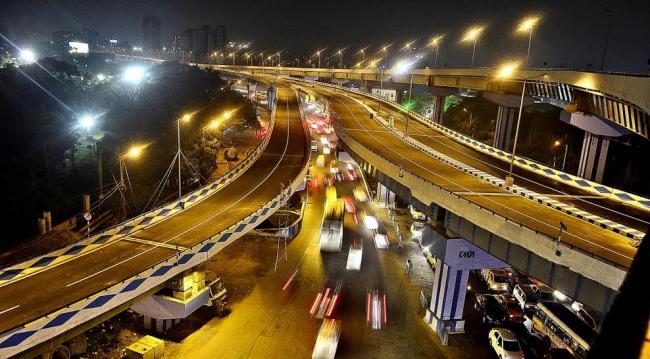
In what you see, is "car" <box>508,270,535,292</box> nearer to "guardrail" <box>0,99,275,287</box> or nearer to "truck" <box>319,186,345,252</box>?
"truck" <box>319,186,345,252</box>

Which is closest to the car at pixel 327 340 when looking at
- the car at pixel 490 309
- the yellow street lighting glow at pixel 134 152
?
the car at pixel 490 309

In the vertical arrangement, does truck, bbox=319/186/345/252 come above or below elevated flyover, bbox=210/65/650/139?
below

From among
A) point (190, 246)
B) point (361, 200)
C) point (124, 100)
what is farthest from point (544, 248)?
point (124, 100)

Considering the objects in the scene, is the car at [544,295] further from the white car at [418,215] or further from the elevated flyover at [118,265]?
the elevated flyover at [118,265]

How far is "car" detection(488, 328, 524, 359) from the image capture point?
27.2 metres

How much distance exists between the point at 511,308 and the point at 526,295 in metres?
2.45

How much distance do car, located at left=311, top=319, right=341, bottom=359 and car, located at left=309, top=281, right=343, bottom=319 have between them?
2.67m

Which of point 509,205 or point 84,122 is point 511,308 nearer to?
point 509,205

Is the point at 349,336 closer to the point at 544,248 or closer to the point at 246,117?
the point at 544,248

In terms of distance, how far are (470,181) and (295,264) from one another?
17.1 meters

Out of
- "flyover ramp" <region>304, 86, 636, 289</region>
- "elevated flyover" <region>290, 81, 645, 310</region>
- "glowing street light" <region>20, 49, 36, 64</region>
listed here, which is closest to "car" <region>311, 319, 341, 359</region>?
"elevated flyover" <region>290, 81, 645, 310</region>

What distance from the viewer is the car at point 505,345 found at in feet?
89.4

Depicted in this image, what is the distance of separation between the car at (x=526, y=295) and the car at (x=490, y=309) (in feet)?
6.91

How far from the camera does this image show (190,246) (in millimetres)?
25781
